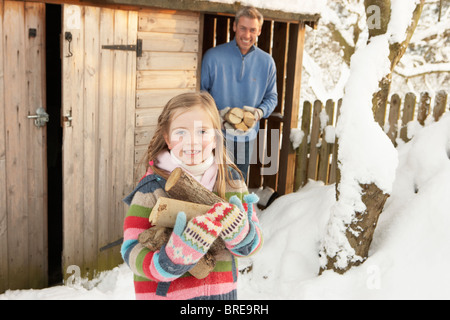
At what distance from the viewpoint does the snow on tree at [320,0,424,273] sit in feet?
13.1

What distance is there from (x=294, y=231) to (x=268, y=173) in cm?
194

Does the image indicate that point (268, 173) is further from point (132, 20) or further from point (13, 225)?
point (13, 225)

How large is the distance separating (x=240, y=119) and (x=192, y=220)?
10.3ft

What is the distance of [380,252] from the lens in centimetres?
420

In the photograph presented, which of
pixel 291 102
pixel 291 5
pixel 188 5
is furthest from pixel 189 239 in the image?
pixel 291 102

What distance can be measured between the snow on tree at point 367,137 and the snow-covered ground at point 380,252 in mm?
247

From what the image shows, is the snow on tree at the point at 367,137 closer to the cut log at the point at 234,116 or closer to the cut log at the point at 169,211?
the cut log at the point at 234,116

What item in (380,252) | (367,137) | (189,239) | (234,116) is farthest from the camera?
(234,116)

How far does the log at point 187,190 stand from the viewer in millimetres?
1919

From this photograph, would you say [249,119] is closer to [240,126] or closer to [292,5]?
[240,126]

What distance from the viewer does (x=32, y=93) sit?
13.8 ft

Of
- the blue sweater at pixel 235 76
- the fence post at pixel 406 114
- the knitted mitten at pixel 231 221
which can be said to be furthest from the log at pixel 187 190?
the fence post at pixel 406 114

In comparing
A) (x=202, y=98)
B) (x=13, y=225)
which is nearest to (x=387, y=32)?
(x=202, y=98)
